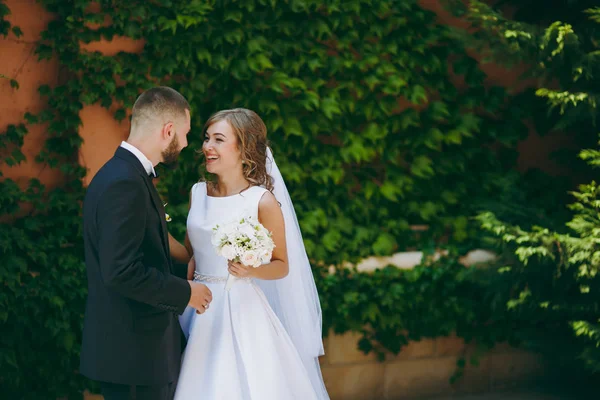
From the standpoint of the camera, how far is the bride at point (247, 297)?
130 inches

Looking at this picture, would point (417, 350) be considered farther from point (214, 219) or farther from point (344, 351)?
point (214, 219)

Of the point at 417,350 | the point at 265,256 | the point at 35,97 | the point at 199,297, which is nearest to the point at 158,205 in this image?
the point at 199,297

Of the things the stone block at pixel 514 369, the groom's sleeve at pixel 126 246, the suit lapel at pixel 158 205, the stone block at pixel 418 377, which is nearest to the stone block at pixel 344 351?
the stone block at pixel 418 377

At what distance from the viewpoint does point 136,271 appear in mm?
2787

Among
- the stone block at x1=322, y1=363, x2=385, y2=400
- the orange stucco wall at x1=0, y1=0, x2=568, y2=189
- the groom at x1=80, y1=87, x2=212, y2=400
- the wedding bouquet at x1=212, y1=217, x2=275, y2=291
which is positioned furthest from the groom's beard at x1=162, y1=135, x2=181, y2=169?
the stone block at x1=322, y1=363, x2=385, y2=400

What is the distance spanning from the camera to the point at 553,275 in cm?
502

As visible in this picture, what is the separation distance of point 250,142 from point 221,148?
156 mm

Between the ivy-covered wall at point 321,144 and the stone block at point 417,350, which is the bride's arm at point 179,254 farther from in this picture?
the stone block at point 417,350

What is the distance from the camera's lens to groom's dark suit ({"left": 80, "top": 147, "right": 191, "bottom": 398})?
2783mm

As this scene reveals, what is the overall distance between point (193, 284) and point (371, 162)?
2919 mm

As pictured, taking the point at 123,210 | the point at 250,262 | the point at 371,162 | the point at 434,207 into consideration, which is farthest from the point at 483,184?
the point at 123,210

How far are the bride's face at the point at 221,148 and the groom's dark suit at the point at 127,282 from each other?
0.60 m

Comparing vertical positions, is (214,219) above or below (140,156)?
below

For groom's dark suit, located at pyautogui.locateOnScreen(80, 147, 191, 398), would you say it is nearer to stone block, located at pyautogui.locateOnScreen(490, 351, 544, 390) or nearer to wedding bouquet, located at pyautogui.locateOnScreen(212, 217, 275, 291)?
wedding bouquet, located at pyautogui.locateOnScreen(212, 217, 275, 291)
